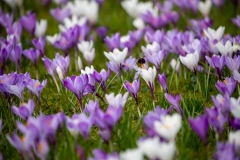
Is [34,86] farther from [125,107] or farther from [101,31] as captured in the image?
[101,31]

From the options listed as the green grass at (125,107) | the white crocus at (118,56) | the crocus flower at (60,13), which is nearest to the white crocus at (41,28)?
the green grass at (125,107)

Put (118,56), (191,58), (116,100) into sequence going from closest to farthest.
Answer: (116,100) < (191,58) < (118,56)

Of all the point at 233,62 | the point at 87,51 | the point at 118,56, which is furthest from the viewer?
the point at 87,51

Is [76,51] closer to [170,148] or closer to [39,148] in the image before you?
[39,148]

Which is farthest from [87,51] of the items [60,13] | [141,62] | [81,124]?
[81,124]

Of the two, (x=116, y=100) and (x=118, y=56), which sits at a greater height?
(x=118, y=56)

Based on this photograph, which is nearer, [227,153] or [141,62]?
[227,153]

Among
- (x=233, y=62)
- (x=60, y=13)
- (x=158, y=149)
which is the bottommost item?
(x=158, y=149)

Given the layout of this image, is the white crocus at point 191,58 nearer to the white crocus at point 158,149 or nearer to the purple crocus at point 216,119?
the purple crocus at point 216,119

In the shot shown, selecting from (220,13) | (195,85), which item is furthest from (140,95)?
(220,13)

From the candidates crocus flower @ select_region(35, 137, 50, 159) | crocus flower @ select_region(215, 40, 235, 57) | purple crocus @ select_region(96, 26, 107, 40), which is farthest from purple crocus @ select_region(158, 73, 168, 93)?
purple crocus @ select_region(96, 26, 107, 40)

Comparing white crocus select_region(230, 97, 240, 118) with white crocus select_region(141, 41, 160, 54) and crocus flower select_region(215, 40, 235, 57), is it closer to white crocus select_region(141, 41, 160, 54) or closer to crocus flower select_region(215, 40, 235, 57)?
crocus flower select_region(215, 40, 235, 57)
